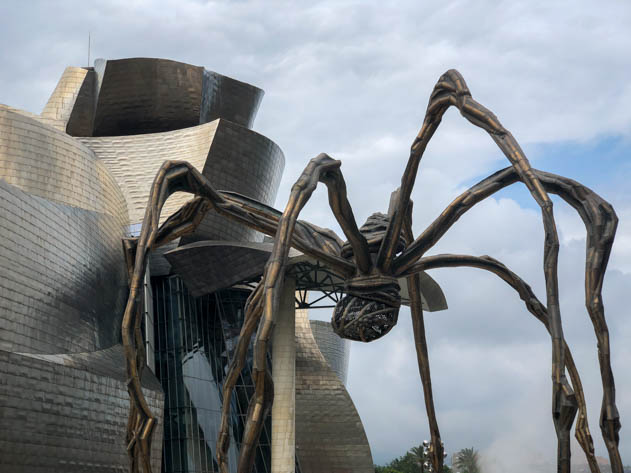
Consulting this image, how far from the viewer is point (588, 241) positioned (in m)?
8.16

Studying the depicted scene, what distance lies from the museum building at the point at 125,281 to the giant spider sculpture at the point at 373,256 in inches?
380

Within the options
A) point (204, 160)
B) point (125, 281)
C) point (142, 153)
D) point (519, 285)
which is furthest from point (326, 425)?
point (519, 285)

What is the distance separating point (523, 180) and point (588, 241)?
91 cm

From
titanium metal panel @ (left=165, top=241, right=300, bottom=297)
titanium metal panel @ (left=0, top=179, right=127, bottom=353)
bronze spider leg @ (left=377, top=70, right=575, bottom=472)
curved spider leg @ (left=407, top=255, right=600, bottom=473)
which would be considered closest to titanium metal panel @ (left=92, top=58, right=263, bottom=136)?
titanium metal panel @ (left=165, top=241, right=300, bottom=297)

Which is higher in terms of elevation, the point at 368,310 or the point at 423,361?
the point at 368,310

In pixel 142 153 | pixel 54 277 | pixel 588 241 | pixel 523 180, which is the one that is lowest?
pixel 588 241

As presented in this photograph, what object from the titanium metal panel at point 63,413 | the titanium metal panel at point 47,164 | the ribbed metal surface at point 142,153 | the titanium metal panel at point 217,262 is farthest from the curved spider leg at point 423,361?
the ribbed metal surface at point 142,153

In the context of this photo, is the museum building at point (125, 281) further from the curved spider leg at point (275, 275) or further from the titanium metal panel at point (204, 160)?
the curved spider leg at point (275, 275)

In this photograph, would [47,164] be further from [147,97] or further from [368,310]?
[368,310]

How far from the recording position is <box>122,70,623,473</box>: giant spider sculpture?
7.12 m

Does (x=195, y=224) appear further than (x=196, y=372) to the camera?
No

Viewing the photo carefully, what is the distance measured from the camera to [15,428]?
55.3 ft

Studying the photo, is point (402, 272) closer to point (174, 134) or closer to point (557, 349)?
point (557, 349)

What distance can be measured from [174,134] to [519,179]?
924 inches
